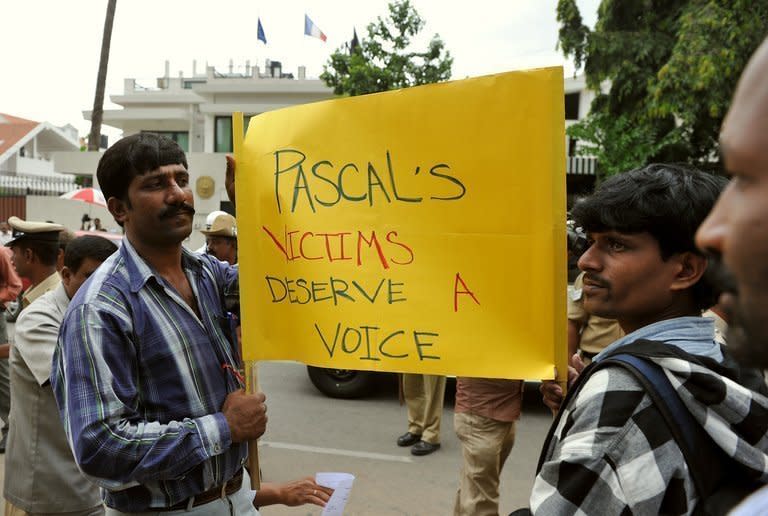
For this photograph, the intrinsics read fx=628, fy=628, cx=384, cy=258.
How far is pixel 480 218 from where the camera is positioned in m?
1.75

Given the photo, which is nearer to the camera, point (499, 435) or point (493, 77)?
point (493, 77)

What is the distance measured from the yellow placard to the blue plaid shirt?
0.82 feet

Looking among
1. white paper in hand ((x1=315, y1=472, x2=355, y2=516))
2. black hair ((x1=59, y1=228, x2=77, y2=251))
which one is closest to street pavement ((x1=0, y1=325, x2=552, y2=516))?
black hair ((x1=59, y1=228, x2=77, y2=251))

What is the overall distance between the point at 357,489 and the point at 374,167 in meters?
3.09

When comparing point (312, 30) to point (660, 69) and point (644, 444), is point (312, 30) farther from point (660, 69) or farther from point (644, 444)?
point (644, 444)

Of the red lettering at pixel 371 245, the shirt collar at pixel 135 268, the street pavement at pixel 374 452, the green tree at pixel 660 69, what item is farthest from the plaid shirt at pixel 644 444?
the green tree at pixel 660 69

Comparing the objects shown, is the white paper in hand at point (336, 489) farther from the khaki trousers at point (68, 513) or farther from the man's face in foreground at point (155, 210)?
the khaki trousers at point (68, 513)

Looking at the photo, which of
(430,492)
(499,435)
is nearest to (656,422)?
(499,435)

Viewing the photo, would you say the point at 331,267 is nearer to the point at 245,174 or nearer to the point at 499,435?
the point at 245,174

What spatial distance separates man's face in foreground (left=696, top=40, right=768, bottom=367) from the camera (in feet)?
1.90

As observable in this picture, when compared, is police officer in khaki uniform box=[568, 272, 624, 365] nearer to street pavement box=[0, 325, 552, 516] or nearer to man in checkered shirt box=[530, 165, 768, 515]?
street pavement box=[0, 325, 552, 516]

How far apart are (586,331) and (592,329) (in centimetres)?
5

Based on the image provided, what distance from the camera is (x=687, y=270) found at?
1.43 m

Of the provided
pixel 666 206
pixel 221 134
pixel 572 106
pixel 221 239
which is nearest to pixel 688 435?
pixel 666 206
